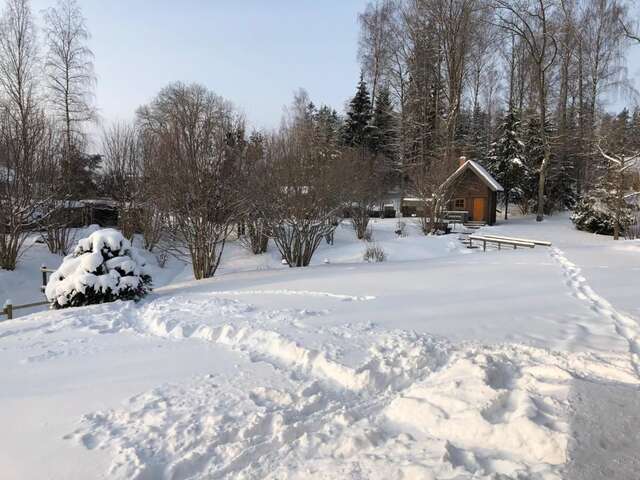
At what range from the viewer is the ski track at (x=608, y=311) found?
4.47m

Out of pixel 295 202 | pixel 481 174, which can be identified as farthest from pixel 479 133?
pixel 295 202

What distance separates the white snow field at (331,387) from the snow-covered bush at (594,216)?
19251 mm

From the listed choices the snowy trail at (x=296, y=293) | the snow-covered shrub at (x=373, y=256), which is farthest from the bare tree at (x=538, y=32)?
the snowy trail at (x=296, y=293)

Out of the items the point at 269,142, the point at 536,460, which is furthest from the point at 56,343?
the point at 269,142

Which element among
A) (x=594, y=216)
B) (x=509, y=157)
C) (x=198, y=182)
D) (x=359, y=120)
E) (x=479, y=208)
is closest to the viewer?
(x=198, y=182)

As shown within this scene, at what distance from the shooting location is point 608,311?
600 cm

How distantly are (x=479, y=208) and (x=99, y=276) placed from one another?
87.0 feet

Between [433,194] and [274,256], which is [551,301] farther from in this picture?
[433,194]

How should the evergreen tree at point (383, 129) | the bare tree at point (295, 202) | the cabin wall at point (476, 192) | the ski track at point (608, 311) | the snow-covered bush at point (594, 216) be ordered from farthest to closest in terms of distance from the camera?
the evergreen tree at point (383, 129)
the cabin wall at point (476, 192)
the snow-covered bush at point (594, 216)
the bare tree at point (295, 202)
the ski track at point (608, 311)

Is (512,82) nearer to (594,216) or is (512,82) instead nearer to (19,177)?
(594,216)

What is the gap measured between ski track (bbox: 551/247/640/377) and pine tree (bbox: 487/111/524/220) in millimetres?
25240

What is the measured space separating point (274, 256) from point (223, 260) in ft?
6.85

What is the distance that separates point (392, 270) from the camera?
384 inches

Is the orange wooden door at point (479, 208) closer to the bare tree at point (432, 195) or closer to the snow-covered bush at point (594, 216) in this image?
the snow-covered bush at point (594, 216)
